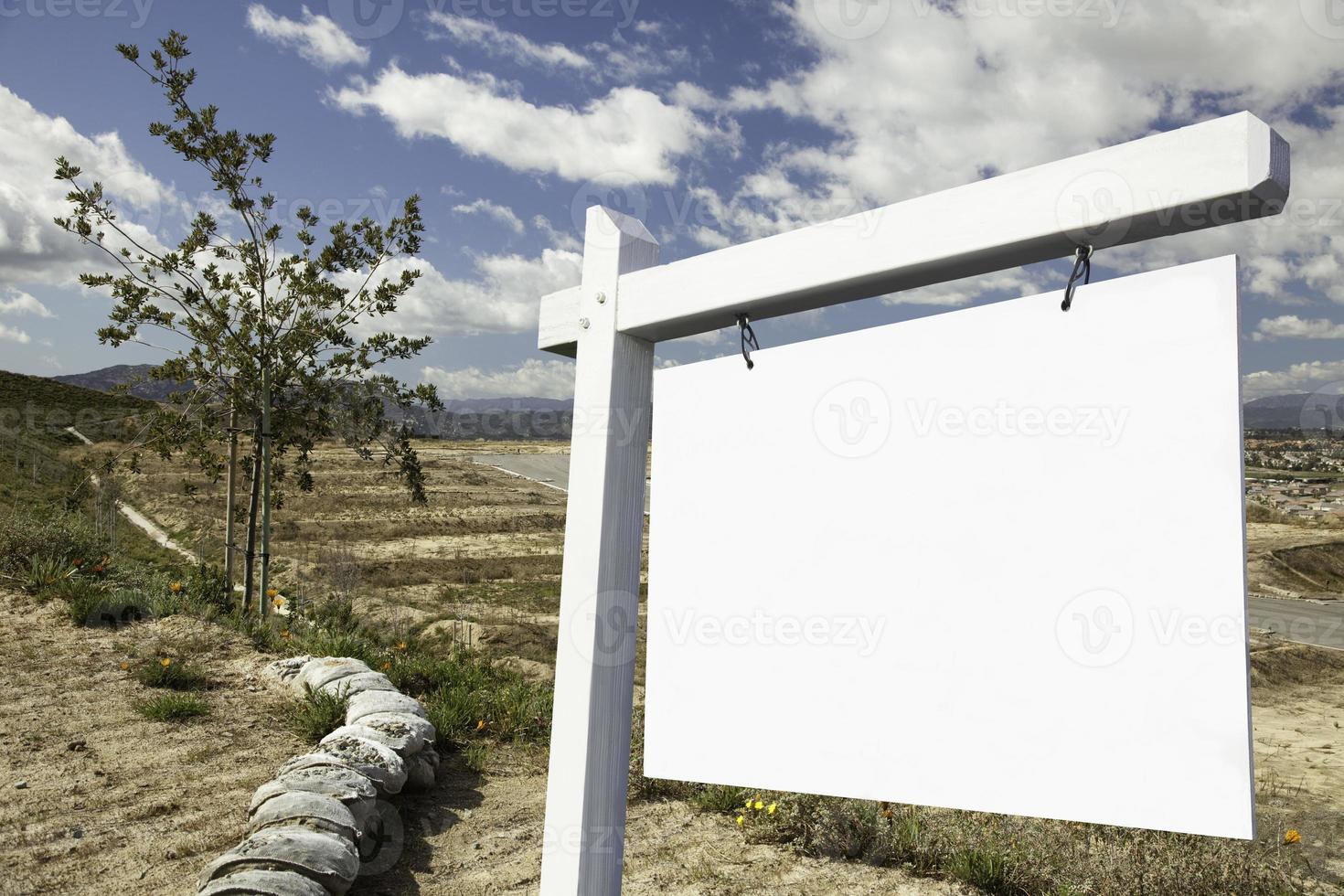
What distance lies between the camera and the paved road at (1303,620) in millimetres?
12398

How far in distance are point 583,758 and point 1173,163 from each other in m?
1.40

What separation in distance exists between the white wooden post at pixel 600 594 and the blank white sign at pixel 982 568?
0.14 metres

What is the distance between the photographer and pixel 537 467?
34.5 meters

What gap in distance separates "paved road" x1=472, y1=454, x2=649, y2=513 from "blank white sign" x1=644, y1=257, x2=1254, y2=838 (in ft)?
80.8

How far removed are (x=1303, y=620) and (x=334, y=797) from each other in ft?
51.5

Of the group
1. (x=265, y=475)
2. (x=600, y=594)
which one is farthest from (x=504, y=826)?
(x=265, y=475)

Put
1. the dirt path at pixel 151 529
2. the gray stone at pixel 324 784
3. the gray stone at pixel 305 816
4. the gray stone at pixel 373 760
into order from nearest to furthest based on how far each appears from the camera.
Result: 1. the gray stone at pixel 305 816
2. the gray stone at pixel 324 784
3. the gray stone at pixel 373 760
4. the dirt path at pixel 151 529

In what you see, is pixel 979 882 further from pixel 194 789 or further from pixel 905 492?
pixel 194 789

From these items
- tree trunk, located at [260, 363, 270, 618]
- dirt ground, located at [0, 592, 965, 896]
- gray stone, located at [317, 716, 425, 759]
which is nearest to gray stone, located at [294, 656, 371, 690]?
dirt ground, located at [0, 592, 965, 896]

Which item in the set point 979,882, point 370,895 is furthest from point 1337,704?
point 370,895

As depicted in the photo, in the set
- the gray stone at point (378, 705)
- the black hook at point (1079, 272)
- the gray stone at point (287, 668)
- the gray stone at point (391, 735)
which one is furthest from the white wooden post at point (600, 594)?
the gray stone at point (287, 668)

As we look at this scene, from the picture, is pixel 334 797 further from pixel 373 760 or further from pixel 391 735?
pixel 391 735

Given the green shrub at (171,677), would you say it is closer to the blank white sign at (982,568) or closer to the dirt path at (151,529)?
the blank white sign at (982,568)

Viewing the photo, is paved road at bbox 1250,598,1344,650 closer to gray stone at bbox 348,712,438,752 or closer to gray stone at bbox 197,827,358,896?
gray stone at bbox 348,712,438,752
